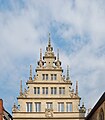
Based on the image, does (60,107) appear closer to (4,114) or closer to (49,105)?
(49,105)

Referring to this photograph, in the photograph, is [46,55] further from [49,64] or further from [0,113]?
[0,113]

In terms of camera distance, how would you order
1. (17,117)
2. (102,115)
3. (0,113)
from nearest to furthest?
(102,115) < (0,113) < (17,117)

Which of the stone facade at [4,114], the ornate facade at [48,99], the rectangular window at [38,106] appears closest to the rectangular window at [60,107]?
the ornate facade at [48,99]

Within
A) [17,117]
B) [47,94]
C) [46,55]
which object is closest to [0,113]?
[17,117]

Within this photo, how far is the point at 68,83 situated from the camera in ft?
133

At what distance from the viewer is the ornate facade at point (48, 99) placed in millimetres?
39469

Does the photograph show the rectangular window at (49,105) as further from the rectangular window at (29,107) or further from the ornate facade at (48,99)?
the rectangular window at (29,107)

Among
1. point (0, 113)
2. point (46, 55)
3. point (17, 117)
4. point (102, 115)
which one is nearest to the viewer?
point (102, 115)

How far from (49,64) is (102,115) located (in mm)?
12095

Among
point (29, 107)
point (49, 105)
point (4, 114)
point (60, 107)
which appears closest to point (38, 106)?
point (29, 107)

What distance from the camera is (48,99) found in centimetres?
4000

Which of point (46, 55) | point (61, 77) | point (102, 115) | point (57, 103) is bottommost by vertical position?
point (102, 115)

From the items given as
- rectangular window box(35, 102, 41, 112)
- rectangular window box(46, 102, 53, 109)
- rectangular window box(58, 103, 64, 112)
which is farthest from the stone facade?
rectangular window box(58, 103, 64, 112)

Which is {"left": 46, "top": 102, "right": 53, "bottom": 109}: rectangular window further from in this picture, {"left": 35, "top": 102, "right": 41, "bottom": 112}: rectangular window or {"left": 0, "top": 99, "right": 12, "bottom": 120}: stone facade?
{"left": 0, "top": 99, "right": 12, "bottom": 120}: stone facade
